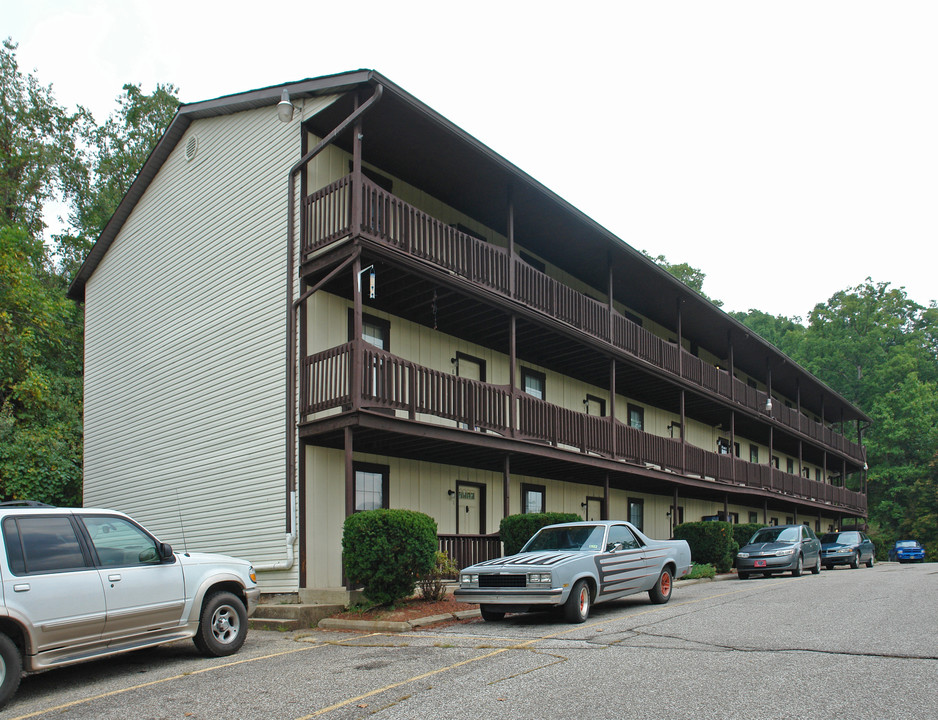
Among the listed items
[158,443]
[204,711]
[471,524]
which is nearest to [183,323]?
[158,443]

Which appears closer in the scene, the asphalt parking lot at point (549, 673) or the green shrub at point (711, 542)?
the asphalt parking lot at point (549, 673)

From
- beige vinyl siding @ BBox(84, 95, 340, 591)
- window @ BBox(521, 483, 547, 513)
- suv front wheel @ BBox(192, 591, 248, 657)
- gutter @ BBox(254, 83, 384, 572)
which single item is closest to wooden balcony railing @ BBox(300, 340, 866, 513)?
gutter @ BBox(254, 83, 384, 572)

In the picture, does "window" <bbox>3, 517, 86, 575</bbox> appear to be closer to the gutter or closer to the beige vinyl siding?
the gutter

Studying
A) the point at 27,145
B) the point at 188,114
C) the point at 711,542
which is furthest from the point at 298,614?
the point at 27,145

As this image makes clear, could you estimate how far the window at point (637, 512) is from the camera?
88.7 feet

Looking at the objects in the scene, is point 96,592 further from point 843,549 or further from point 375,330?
point 843,549

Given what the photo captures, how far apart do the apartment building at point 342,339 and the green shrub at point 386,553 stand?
1.42 m

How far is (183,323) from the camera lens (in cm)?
1919

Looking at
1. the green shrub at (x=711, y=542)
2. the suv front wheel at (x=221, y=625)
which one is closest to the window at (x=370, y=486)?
the suv front wheel at (x=221, y=625)

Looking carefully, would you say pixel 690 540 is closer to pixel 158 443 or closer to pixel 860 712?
pixel 158 443

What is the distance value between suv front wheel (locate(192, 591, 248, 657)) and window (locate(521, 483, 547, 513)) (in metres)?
11.7

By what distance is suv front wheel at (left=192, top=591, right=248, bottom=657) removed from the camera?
9.56m

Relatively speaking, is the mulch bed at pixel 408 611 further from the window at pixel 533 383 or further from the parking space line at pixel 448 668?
the window at pixel 533 383

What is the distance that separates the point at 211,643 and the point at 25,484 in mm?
16003
